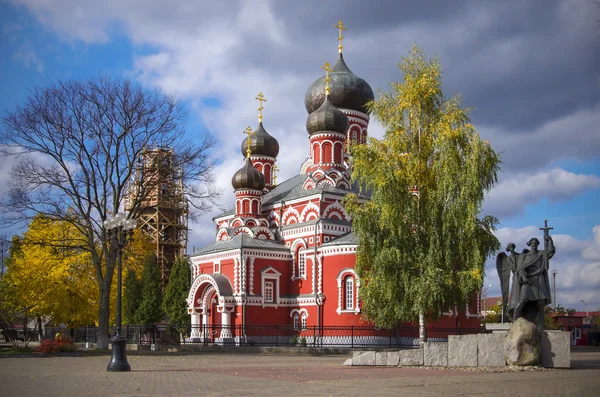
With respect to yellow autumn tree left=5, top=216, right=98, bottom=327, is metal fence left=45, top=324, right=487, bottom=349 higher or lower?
lower

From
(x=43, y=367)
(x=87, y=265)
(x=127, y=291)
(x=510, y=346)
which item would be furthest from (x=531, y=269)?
(x=127, y=291)

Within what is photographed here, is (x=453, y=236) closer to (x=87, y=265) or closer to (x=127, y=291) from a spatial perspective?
(x=87, y=265)

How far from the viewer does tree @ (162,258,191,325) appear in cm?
5041

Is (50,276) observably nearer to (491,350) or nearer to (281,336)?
(281,336)

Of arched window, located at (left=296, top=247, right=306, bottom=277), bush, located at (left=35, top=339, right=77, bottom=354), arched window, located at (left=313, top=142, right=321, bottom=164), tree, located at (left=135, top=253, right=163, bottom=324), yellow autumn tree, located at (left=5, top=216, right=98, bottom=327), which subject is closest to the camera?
bush, located at (left=35, top=339, right=77, bottom=354)

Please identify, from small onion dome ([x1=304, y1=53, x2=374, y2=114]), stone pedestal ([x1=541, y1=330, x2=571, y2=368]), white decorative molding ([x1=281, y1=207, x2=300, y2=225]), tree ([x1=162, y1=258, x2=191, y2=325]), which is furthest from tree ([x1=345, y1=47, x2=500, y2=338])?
tree ([x1=162, y1=258, x2=191, y2=325])

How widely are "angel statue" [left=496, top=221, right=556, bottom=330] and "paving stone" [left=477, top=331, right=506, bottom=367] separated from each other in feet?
2.35

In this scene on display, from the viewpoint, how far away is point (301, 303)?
132 feet

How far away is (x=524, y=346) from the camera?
17.4 metres

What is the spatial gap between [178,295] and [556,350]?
37303mm

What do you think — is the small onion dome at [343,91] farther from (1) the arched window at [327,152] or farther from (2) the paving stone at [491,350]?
(2) the paving stone at [491,350]

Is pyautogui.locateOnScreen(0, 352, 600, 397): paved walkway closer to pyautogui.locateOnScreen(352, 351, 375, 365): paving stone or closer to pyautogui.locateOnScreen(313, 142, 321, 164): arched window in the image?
pyautogui.locateOnScreen(352, 351, 375, 365): paving stone

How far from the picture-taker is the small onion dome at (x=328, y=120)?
43.1m

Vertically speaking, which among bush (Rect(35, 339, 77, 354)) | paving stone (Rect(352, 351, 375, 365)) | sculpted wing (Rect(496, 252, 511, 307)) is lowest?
bush (Rect(35, 339, 77, 354))
